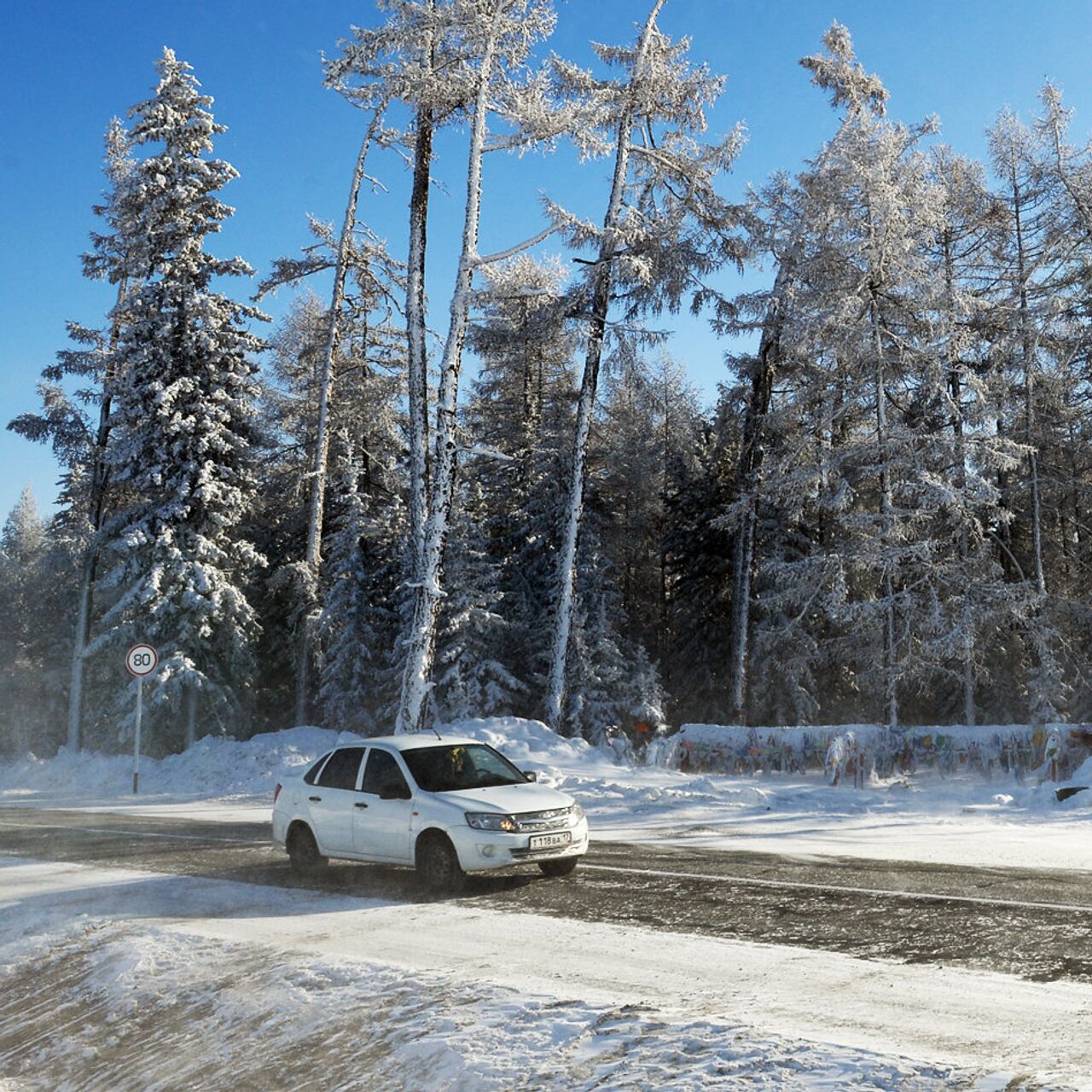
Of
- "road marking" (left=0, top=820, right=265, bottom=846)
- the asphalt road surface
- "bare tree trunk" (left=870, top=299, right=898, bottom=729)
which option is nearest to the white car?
the asphalt road surface

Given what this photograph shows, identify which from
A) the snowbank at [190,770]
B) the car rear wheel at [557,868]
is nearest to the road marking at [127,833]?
the snowbank at [190,770]

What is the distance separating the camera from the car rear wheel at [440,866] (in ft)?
35.8

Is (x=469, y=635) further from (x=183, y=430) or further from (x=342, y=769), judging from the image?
(x=342, y=769)

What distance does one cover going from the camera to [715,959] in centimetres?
773

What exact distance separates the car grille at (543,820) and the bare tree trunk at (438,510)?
9842 millimetres

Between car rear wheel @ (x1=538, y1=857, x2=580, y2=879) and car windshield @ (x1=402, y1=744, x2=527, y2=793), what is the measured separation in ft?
3.22

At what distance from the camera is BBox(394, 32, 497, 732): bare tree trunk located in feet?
69.8

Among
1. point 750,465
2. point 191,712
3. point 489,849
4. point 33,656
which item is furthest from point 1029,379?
point 33,656

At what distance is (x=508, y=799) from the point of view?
11.4m

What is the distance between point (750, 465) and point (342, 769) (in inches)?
837

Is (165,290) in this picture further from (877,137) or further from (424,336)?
(877,137)

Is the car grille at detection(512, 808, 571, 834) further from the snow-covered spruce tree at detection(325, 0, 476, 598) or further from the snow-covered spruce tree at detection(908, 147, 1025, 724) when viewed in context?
the snow-covered spruce tree at detection(908, 147, 1025, 724)

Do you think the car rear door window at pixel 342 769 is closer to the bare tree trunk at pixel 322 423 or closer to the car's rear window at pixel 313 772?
the car's rear window at pixel 313 772

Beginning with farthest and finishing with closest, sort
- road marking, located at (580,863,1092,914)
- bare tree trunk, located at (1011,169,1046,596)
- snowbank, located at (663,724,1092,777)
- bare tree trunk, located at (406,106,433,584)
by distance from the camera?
bare tree trunk, located at (1011,169,1046,596) < bare tree trunk, located at (406,106,433,584) < snowbank, located at (663,724,1092,777) < road marking, located at (580,863,1092,914)
